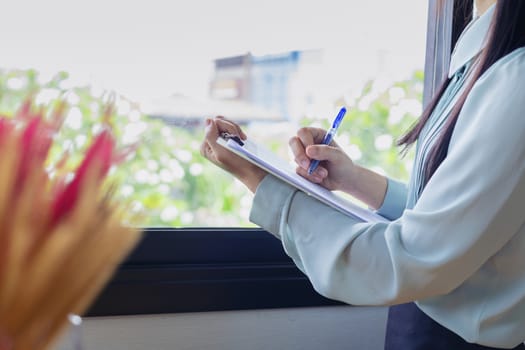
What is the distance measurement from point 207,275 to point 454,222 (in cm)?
Answer: 51

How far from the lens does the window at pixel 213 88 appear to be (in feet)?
3.20

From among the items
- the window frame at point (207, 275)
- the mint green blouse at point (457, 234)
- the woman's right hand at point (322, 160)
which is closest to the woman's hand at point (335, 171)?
the woman's right hand at point (322, 160)

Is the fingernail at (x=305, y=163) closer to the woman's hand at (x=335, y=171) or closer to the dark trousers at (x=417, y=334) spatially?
the woman's hand at (x=335, y=171)

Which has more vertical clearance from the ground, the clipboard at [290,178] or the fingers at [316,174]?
the clipboard at [290,178]

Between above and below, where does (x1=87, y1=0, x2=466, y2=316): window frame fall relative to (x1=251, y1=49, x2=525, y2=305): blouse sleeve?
below

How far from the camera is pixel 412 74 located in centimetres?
126

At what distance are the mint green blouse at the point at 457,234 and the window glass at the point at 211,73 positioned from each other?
0.36m

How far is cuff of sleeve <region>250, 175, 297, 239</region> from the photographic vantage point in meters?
0.74

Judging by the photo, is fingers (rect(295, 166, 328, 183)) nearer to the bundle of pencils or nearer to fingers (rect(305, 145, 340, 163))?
fingers (rect(305, 145, 340, 163))

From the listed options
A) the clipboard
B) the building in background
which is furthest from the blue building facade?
the clipboard

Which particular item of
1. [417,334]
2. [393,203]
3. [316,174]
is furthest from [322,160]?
[417,334]

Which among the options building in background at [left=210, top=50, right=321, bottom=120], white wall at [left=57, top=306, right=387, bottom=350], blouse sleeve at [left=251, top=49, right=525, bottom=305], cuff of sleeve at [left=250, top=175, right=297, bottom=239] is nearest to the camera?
blouse sleeve at [left=251, top=49, right=525, bottom=305]

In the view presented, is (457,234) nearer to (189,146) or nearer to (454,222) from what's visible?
(454,222)

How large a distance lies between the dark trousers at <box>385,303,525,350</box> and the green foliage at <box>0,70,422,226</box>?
0.38 metres
